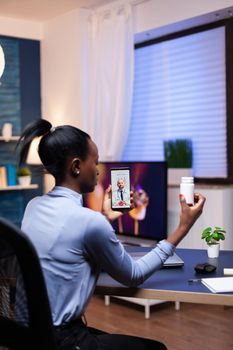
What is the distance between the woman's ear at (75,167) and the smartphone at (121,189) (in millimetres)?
389

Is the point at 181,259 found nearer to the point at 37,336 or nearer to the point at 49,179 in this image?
the point at 37,336

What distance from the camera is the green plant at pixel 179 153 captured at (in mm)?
3895


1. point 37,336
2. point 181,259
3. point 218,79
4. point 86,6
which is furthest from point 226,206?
point 37,336

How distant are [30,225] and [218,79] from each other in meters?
2.70

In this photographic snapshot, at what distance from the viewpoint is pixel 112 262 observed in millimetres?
1443

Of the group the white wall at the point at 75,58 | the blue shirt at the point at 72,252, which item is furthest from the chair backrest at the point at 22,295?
the white wall at the point at 75,58

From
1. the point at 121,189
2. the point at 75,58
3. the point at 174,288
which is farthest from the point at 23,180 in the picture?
the point at 174,288

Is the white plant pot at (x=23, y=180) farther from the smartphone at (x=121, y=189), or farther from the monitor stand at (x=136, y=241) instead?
the smartphone at (x=121, y=189)

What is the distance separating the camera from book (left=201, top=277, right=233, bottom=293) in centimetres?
153

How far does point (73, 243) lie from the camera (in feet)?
4.65

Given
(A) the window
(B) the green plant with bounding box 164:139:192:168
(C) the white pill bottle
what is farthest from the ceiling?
(C) the white pill bottle

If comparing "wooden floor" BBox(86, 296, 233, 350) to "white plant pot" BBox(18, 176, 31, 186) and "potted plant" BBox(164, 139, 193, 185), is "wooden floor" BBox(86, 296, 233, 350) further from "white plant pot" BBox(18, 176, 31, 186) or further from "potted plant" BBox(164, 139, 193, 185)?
"white plant pot" BBox(18, 176, 31, 186)

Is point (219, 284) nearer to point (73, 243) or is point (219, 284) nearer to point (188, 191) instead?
point (188, 191)

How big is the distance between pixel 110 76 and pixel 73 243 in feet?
9.74
